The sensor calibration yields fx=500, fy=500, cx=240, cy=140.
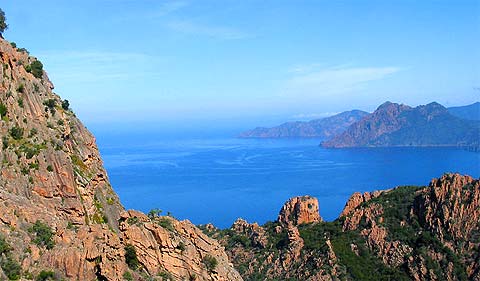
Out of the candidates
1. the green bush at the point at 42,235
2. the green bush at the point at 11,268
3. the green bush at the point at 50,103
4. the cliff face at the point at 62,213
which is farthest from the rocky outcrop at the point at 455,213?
the green bush at the point at 11,268

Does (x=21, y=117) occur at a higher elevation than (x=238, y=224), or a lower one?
higher

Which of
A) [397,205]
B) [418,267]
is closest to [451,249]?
[418,267]

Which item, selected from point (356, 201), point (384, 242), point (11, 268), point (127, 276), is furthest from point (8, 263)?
point (356, 201)


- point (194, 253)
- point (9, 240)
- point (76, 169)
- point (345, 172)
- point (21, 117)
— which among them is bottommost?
point (345, 172)

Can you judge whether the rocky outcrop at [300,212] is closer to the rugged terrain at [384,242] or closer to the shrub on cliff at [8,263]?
the rugged terrain at [384,242]

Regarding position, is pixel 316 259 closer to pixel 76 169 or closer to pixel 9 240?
pixel 76 169

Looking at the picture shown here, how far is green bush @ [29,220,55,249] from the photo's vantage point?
16125 mm

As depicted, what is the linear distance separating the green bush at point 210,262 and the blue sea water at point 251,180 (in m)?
73.8

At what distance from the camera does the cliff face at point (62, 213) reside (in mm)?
16031

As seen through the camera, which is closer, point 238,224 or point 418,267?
point 418,267

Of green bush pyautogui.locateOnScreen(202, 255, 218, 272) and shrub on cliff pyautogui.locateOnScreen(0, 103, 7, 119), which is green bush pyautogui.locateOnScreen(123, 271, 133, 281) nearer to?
green bush pyautogui.locateOnScreen(202, 255, 218, 272)

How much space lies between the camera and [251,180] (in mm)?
147375

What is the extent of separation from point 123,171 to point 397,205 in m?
121

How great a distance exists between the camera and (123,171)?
6220 inches
